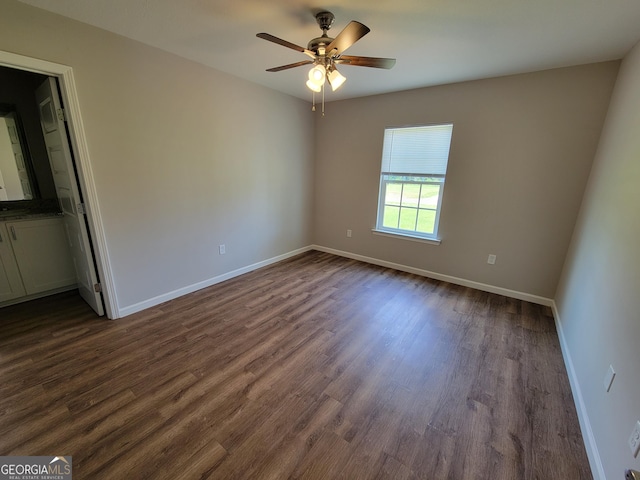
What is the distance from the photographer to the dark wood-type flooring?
4.43 ft

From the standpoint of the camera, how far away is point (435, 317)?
271 centimetres

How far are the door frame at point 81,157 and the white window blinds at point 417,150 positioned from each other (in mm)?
3348

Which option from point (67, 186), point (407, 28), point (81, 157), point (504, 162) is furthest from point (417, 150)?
point (67, 186)

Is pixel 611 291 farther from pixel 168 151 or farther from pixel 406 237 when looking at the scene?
pixel 168 151

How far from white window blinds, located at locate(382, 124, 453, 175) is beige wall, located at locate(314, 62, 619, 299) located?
0.10 metres

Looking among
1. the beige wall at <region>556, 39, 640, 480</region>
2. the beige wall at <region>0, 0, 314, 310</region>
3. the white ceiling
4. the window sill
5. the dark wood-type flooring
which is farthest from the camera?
the window sill

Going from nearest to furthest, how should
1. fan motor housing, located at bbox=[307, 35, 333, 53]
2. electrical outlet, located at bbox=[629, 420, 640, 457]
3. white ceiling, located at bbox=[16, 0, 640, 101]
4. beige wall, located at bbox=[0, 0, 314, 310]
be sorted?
electrical outlet, located at bbox=[629, 420, 640, 457] < white ceiling, located at bbox=[16, 0, 640, 101] < fan motor housing, located at bbox=[307, 35, 333, 53] < beige wall, located at bbox=[0, 0, 314, 310]

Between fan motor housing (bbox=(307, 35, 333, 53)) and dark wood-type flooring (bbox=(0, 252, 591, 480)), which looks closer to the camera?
dark wood-type flooring (bbox=(0, 252, 591, 480))

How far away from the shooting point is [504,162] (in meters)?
2.96

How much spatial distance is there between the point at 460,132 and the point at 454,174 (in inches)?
19.4

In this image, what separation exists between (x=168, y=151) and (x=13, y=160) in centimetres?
179

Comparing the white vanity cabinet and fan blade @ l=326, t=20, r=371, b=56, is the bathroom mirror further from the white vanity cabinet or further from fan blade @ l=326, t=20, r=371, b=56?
fan blade @ l=326, t=20, r=371, b=56

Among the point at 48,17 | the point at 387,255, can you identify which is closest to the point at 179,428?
the point at 48,17

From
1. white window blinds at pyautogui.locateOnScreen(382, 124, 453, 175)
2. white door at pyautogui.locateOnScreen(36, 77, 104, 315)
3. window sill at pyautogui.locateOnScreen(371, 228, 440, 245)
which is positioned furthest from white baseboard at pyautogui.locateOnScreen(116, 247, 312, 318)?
white window blinds at pyautogui.locateOnScreen(382, 124, 453, 175)
